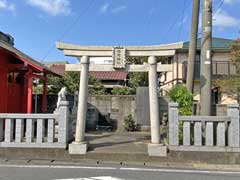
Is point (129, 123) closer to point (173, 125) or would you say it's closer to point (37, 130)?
point (173, 125)

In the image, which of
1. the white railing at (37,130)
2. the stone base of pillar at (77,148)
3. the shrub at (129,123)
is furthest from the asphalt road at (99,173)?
the shrub at (129,123)

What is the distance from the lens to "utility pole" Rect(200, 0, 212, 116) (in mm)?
9438

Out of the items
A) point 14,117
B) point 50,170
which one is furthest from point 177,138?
point 14,117

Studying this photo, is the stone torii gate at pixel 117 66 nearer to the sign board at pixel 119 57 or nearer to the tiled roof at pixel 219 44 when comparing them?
the sign board at pixel 119 57

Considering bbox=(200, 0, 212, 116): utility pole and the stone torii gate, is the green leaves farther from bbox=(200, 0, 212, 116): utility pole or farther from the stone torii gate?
the stone torii gate

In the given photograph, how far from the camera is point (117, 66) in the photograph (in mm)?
8914

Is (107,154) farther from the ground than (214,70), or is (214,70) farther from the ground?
(214,70)

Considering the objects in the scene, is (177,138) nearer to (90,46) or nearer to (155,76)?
(155,76)

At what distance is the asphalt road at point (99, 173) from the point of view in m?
6.25

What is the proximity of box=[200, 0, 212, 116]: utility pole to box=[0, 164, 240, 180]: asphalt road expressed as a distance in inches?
112

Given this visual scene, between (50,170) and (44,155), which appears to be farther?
(44,155)

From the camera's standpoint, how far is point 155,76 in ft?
28.7

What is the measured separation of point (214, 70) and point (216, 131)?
49.9ft

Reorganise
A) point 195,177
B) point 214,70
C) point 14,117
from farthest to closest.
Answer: point 214,70, point 14,117, point 195,177
